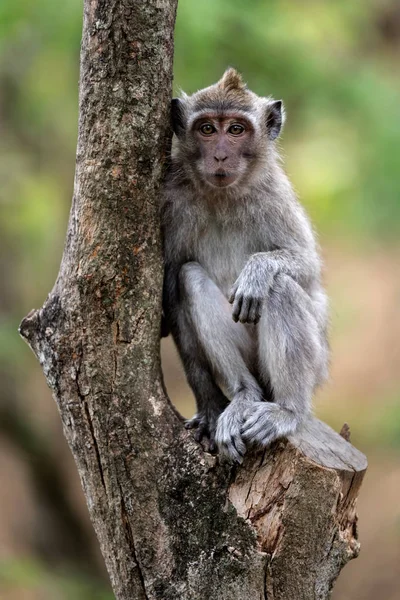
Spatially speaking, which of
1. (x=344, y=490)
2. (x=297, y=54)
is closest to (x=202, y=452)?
(x=344, y=490)

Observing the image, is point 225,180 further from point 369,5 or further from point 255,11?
point 369,5

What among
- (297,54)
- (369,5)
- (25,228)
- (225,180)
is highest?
(369,5)

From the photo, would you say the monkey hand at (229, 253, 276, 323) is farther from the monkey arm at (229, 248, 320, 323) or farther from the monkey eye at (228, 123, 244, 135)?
the monkey eye at (228, 123, 244, 135)

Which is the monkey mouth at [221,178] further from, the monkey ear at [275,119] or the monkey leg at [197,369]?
the monkey leg at [197,369]

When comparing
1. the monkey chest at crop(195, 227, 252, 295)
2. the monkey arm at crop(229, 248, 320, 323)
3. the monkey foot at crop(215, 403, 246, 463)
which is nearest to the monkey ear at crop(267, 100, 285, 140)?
the monkey chest at crop(195, 227, 252, 295)

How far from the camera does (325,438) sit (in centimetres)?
652

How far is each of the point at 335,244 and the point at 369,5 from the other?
9067 mm

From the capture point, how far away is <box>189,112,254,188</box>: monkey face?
7.08 meters

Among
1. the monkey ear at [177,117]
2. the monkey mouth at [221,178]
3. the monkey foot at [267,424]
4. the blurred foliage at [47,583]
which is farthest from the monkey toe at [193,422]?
the blurred foliage at [47,583]

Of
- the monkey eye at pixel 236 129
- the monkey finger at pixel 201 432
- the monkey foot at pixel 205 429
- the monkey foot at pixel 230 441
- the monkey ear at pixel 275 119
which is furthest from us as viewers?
the monkey ear at pixel 275 119

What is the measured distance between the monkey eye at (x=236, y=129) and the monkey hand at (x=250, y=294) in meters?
1.36

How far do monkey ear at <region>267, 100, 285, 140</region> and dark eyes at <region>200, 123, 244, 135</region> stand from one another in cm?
46

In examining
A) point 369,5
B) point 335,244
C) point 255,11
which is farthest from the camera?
point 335,244

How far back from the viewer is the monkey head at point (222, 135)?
7.08 metres
